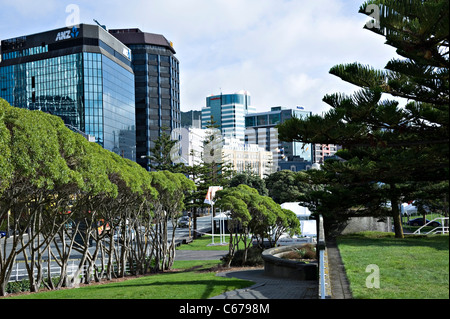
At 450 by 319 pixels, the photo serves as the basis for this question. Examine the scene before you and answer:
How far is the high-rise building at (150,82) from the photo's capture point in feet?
317

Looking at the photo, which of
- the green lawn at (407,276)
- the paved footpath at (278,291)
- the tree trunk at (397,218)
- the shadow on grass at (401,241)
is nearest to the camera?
the green lawn at (407,276)

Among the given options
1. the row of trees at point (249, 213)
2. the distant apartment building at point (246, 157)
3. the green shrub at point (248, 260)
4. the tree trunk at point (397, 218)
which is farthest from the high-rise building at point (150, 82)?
the tree trunk at point (397, 218)

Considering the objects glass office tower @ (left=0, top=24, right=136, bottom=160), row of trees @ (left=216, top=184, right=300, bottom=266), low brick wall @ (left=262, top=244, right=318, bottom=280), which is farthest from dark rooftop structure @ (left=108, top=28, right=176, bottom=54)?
low brick wall @ (left=262, top=244, right=318, bottom=280)

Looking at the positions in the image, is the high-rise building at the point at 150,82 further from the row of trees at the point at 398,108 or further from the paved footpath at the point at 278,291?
the row of trees at the point at 398,108

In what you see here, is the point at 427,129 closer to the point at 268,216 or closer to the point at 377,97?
the point at 377,97

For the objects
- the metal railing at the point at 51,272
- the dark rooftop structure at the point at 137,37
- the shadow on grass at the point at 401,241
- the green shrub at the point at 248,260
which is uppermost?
the dark rooftop structure at the point at 137,37

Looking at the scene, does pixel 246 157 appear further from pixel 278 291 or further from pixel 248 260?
pixel 278 291

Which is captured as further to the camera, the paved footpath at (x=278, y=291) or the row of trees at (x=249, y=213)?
the row of trees at (x=249, y=213)

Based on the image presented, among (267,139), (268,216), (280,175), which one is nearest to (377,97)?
(268,216)

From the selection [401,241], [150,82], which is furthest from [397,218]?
Result: [150,82]

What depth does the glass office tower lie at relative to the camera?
237 ft

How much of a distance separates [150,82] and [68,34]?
26356 mm

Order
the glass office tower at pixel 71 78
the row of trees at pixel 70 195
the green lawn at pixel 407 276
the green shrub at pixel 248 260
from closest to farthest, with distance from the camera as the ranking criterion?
1. the green lawn at pixel 407 276
2. the row of trees at pixel 70 195
3. the green shrub at pixel 248 260
4. the glass office tower at pixel 71 78

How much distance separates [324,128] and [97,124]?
6698cm
